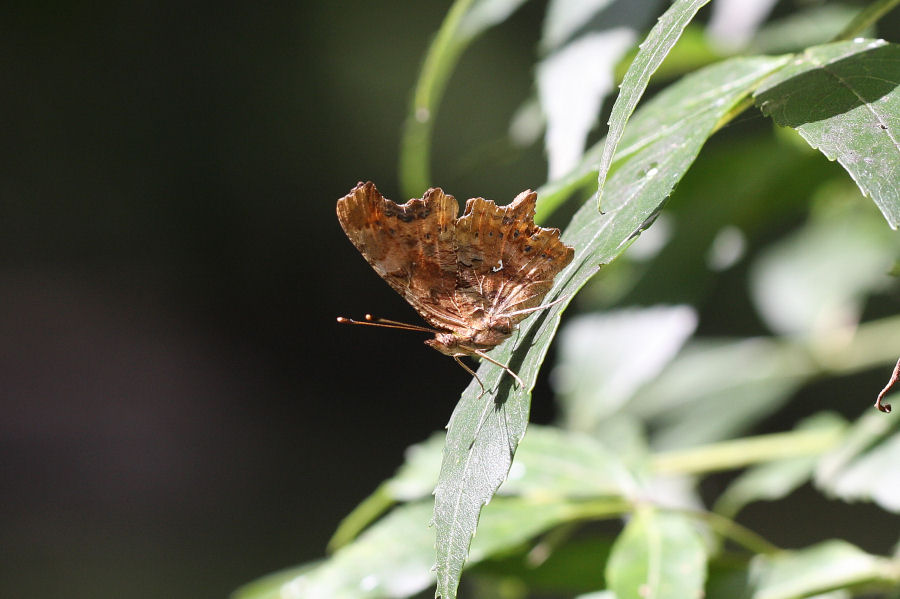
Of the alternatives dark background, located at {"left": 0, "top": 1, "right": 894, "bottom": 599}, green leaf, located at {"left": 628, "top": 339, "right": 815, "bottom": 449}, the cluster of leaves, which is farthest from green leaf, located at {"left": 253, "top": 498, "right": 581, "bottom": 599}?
dark background, located at {"left": 0, "top": 1, "right": 894, "bottom": 599}

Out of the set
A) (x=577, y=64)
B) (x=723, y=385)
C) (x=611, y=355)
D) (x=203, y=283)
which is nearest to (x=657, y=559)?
(x=611, y=355)

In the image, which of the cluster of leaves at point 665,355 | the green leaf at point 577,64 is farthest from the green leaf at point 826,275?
the green leaf at point 577,64

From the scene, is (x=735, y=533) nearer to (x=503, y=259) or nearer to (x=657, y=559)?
(x=657, y=559)

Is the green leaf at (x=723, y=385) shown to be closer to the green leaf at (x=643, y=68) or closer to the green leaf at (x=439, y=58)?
the green leaf at (x=439, y=58)

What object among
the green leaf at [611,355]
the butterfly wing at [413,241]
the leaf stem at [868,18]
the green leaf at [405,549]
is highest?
the butterfly wing at [413,241]

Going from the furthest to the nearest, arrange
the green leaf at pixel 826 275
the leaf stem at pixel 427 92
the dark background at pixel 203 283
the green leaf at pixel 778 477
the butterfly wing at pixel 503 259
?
the dark background at pixel 203 283 → the green leaf at pixel 826 275 → the green leaf at pixel 778 477 → the leaf stem at pixel 427 92 → the butterfly wing at pixel 503 259

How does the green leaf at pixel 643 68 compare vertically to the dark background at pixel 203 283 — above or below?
below

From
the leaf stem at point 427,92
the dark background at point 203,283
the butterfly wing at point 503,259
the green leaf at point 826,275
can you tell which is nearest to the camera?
the butterfly wing at point 503,259
